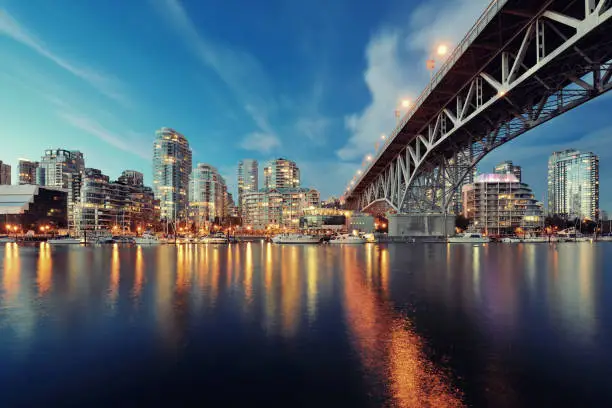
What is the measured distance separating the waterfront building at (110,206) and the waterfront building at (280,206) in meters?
54.6

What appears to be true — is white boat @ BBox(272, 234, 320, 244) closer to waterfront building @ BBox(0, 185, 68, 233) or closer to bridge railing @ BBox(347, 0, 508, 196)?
bridge railing @ BBox(347, 0, 508, 196)

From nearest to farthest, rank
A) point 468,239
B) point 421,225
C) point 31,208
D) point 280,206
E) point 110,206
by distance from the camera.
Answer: point 421,225
point 468,239
point 31,208
point 110,206
point 280,206

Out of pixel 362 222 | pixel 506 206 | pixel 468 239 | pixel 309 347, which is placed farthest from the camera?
pixel 506 206

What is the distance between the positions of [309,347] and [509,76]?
26117 millimetres

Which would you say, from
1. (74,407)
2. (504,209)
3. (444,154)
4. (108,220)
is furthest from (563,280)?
(108,220)

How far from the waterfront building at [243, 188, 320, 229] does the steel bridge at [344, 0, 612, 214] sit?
106m

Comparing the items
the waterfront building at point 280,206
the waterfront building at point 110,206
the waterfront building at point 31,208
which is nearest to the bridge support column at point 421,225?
the waterfront building at point 280,206

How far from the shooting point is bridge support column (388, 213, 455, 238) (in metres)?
64.8

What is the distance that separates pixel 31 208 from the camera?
5443 inches

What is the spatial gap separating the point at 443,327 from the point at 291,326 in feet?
17.1

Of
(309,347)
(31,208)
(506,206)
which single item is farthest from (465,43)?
(31,208)

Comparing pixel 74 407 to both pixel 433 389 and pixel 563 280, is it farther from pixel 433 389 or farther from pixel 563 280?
pixel 563 280

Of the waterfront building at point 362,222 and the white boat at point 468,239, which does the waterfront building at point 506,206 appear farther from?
the waterfront building at point 362,222

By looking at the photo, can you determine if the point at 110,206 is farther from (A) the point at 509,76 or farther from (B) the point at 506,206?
(A) the point at 509,76
